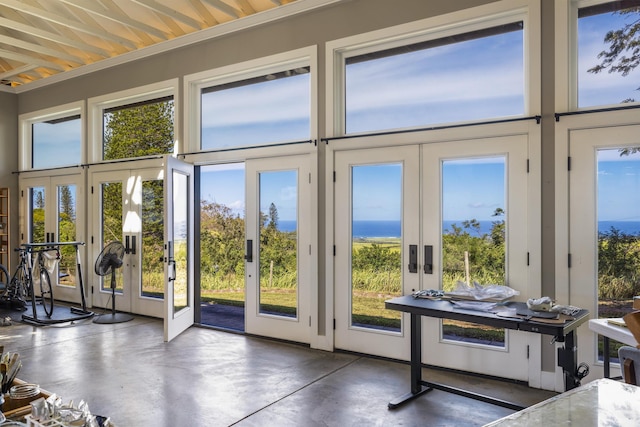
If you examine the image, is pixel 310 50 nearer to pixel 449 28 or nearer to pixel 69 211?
pixel 449 28

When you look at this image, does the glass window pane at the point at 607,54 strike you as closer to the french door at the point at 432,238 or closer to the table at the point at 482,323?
the french door at the point at 432,238

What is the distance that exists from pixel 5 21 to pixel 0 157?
3660mm

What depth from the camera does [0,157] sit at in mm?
7941

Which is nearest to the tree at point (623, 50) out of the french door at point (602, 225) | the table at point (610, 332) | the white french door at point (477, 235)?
the french door at point (602, 225)

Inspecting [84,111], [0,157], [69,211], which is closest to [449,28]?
[84,111]

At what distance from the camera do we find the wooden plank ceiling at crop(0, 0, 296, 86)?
5000 mm

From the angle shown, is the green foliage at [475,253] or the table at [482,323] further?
the green foliage at [475,253]

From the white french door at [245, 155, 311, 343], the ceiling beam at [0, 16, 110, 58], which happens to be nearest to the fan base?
the white french door at [245, 155, 311, 343]

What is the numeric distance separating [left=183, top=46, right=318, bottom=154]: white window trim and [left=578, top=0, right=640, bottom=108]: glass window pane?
252 cm

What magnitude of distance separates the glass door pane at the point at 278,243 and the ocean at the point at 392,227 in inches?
3.8

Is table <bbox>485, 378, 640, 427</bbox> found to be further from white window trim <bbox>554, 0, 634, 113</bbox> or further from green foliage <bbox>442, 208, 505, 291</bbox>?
white window trim <bbox>554, 0, 634, 113</bbox>

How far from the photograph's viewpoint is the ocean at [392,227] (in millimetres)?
3451

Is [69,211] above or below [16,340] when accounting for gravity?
above

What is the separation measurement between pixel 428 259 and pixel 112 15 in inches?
175
